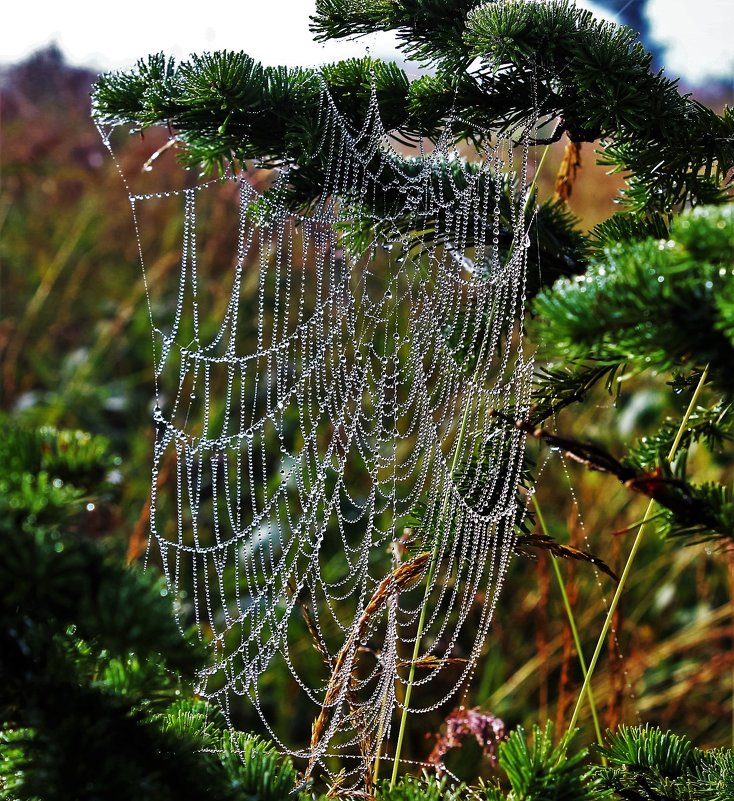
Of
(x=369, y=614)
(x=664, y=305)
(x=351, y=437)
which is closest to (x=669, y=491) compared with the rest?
(x=664, y=305)

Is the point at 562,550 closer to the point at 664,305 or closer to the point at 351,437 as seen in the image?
the point at 664,305

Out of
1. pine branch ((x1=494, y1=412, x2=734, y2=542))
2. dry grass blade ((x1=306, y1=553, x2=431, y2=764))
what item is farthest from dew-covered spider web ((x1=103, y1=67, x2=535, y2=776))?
pine branch ((x1=494, y1=412, x2=734, y2=542))

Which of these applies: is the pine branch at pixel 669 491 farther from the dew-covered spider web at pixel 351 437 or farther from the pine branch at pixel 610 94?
the pine branch at pixel 610 94

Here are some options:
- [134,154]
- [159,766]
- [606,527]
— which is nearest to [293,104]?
[159,766]

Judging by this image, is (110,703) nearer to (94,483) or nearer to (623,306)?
(94,483)

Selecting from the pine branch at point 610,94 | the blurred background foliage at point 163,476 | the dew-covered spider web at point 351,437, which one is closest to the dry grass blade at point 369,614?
the dew-covered spider web at point 351,437

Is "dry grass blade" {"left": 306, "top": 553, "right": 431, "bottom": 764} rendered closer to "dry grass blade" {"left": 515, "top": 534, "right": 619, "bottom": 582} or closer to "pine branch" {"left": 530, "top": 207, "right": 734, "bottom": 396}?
"dry grass blade" {"left": 515, "top": 534, "right": 619, "bottom": 582}
